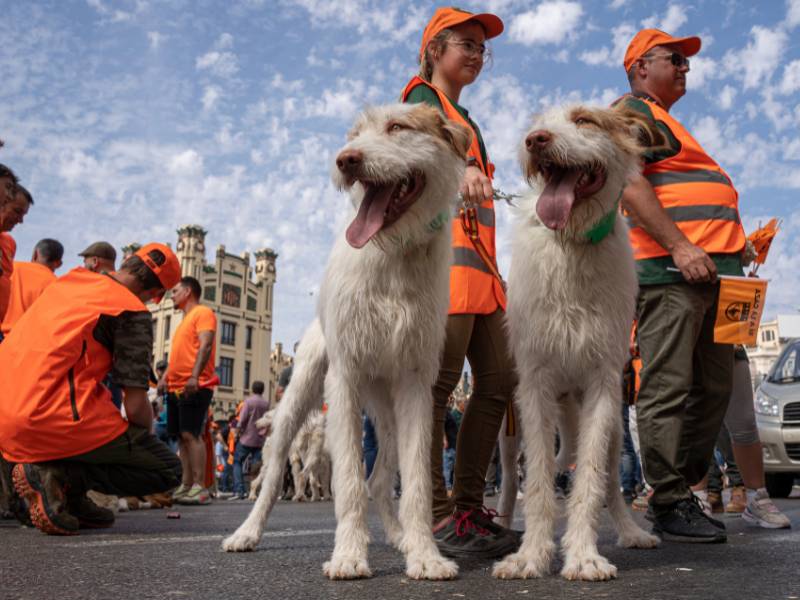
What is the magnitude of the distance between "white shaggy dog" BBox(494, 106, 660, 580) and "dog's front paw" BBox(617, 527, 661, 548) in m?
0.91

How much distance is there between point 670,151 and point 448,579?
2.95m

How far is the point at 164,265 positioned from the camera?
6.00 m

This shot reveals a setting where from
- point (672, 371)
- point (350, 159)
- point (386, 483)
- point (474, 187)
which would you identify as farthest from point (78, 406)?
point (672, 371)

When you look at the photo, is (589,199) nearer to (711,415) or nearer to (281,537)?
(711,415)

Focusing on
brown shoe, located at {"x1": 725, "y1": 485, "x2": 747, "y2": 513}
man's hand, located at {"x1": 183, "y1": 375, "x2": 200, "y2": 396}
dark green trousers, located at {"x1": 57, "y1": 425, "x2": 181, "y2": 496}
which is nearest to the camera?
dark green trousers, located at {"x1": 57, "y1": 425, "x2": 181, "y2": 496}

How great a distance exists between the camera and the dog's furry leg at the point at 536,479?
122 inches

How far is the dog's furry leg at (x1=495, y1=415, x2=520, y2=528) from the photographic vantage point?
4.38 metres

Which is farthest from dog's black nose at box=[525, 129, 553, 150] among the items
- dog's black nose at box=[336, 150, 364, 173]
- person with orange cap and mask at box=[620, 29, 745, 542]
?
person with orange cap and mask at box=[620, 29, 745, 542]

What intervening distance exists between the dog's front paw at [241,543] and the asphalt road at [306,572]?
0.06 metres

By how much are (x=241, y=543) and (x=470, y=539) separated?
4.00 feet

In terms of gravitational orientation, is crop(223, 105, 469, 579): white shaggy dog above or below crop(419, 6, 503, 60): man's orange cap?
below

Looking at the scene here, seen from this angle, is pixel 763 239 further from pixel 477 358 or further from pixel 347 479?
pixel 347 479

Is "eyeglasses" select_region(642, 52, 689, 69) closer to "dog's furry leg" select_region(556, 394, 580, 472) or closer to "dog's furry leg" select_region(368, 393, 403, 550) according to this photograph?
"dog's furry leg" select_region(556, 394, 580, 472)

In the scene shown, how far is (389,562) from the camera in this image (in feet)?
11.6
